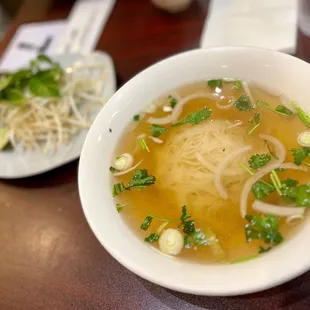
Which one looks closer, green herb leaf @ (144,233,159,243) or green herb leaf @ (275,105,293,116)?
green herb leaf @ (144,233,159,243)

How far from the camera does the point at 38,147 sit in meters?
1.86

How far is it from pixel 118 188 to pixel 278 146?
1.49 ft

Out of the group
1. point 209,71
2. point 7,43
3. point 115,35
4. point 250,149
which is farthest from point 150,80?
point 7,43

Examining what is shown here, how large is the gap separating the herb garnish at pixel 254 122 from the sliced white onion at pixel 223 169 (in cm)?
7

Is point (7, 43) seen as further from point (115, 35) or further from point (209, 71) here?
point (209, 71)

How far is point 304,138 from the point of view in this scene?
1.19 meters

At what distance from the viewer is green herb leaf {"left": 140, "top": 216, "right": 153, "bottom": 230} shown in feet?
3.70

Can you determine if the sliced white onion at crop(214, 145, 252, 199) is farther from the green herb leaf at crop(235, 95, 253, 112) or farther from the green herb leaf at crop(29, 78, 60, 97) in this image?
the green herb leaf at crop(29, 78, 60, 97)

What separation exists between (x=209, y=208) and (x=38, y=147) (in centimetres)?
97

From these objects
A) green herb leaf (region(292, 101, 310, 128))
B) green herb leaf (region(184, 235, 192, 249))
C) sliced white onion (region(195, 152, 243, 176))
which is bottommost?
green herb leaf (region(184, 235, 192, 249))

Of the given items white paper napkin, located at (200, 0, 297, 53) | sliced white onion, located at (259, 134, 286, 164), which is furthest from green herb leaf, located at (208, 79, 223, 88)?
white paper napkin, located at (200, 0, 297, 53)

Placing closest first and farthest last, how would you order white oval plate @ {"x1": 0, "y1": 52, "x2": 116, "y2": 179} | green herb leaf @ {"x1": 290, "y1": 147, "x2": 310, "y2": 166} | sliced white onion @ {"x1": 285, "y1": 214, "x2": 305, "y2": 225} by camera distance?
sliced white onion @ {"x1": 285, "y1": 214, "x2": 305, "y2": 225}
green herb leaf @ {"x1": 290, "y1": 147, "x2": 310, "y2": 166}
white oval plate @ {"x1": 0, "y1": 52, "x2": 116, "y2": 179}

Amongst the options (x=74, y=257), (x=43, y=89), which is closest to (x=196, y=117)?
(x=74, y=257)

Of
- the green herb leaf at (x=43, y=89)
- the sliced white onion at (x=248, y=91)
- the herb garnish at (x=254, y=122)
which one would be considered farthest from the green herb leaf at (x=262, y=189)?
the green herb leaf at (x=43, y=89)
